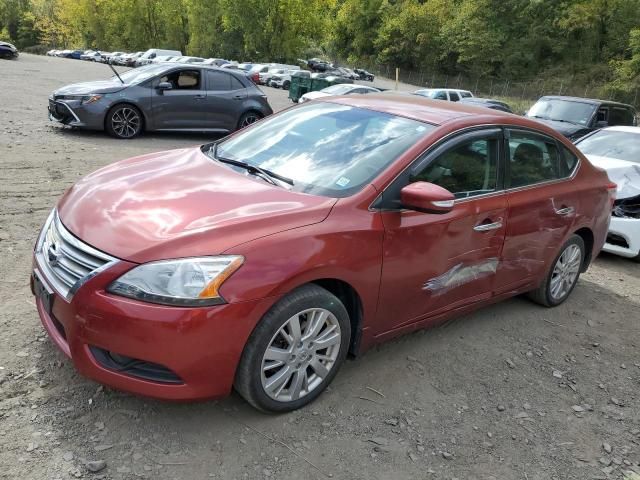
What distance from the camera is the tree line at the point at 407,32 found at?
49906mm

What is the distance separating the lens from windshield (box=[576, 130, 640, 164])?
7473 mm

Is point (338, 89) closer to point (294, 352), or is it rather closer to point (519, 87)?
point (294, 352)

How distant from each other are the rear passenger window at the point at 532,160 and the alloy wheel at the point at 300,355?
5.86 ft

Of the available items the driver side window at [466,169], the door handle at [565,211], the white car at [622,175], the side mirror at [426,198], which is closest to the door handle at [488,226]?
the driver side window at [466,169]

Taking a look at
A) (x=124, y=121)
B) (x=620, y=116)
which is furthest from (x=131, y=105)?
(x=620, y=116)

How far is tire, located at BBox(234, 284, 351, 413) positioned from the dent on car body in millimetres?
721

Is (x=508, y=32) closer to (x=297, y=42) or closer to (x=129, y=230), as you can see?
(x=297, y=42)

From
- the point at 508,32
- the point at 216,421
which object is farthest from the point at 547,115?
the point at 508,32

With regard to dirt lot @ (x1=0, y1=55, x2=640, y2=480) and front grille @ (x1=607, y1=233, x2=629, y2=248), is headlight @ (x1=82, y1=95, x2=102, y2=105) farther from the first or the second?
front grille @ (x1=607, y1=233, x2=629, y2=248)

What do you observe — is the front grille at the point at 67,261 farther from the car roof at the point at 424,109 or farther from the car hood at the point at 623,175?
the car hood at the point at 623,175

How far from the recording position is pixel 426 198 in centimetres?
295

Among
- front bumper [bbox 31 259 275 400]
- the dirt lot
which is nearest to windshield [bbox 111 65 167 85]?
the dirt lot

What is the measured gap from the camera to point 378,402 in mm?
3148

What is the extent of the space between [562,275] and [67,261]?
3882 mm
